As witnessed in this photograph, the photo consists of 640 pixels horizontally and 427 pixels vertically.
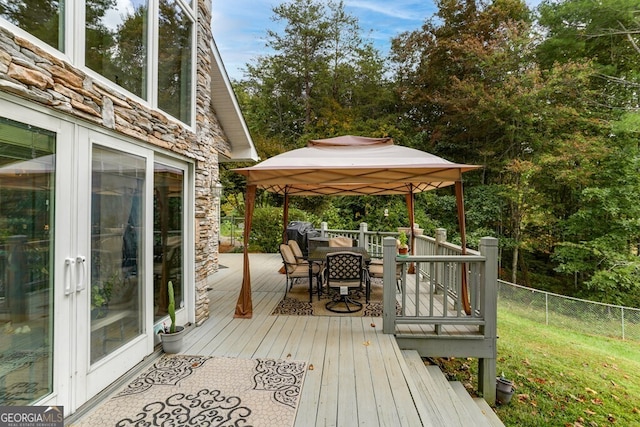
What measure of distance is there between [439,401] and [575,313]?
6.21m

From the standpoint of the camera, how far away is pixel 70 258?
2.15 meters

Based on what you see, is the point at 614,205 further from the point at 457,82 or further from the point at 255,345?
the point at 255,345

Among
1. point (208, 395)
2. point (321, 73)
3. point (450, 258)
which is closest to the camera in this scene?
point (208, 395)

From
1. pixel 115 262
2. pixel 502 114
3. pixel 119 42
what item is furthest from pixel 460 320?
pixel 502 114

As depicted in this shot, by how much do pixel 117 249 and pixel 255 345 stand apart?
1.74 metres

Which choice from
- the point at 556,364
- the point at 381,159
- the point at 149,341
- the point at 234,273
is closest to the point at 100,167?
the point at 149,341

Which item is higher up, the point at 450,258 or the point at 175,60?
the point at 175,60

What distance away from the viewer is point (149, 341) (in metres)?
3.08

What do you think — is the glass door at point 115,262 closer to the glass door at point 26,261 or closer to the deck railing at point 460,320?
the glass door at point 26,261

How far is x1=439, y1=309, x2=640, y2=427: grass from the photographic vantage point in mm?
3773

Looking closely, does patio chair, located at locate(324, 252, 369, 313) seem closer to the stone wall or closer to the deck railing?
the deck railing

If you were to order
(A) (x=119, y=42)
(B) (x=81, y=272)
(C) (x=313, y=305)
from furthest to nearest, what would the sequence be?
(C) (x=313, y=305) < (A) (x=119, y=42) < (B) (x=81, y=272)

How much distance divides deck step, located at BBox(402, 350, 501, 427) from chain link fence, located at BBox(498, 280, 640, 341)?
505 centimetres

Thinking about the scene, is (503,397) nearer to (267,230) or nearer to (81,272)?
(81,272)
